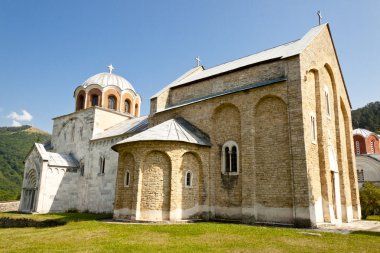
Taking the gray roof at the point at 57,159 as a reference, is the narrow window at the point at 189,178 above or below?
below

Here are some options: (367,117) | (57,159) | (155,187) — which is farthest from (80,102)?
(367,117)

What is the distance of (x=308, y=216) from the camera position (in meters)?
12.5

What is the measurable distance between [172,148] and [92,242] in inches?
270

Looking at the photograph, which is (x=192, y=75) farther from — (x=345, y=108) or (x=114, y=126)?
(x=345, y=108)

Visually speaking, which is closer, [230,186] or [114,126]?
[230,186]

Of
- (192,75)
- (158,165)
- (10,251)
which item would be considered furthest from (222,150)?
(10,251)

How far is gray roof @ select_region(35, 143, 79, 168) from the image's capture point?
973 inches

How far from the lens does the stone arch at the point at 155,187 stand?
14.9 meters

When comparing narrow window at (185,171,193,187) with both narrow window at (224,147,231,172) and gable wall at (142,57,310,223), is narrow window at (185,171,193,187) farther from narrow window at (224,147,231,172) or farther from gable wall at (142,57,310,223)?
narrow window at (224,147,231,172)

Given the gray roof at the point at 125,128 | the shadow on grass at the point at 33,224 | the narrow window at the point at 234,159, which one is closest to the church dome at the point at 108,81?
the gray roof at the point at 125,128

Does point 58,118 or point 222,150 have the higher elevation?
point 58,118

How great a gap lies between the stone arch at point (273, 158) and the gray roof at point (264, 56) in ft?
9.29

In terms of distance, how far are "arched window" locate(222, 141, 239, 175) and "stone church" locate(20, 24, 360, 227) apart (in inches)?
2.2

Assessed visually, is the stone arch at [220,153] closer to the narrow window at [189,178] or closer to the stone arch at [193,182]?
the stone arch at [193,182]
